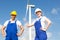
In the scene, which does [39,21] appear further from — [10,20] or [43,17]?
[10,20]

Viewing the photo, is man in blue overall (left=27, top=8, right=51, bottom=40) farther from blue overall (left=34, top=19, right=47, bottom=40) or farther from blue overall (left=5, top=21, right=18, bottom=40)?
blue overall (left=5, top=21, right=18, bottom=40)

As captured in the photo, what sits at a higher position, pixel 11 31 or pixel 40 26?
pixel 40 26

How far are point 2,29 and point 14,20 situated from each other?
704mm

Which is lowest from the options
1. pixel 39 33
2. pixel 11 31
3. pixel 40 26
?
pixel 39 33

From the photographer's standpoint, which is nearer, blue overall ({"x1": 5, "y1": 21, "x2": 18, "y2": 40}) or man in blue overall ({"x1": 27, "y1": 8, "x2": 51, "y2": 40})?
man in blue overall ({"x1": 27, "y1": 8, "x2": 51, "y2": 40})

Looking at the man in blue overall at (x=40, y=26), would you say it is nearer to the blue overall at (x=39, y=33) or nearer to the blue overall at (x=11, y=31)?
the blue overall at (x=39, y=33)

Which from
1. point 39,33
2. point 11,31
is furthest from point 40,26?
point 11,31

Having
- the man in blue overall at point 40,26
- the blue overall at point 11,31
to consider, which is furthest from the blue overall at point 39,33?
the blue overall at point 11,31

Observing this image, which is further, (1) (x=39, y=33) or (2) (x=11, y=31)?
(2) (x=11, y=31)

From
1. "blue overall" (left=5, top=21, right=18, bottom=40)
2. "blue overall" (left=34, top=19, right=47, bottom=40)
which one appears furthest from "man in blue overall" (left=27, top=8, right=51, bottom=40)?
"blue overall" (left=5, top=21, right=18, bottom=40)

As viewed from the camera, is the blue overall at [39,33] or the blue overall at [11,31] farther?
the blue overall at [11,31]

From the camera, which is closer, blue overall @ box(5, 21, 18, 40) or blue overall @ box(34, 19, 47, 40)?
blue overall @ box(34, 19, 47, 40)

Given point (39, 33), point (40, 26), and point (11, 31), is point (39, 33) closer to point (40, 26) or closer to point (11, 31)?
point (40, 26)

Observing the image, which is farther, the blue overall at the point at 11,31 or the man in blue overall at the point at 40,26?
the blue overall at the point at 11,31
